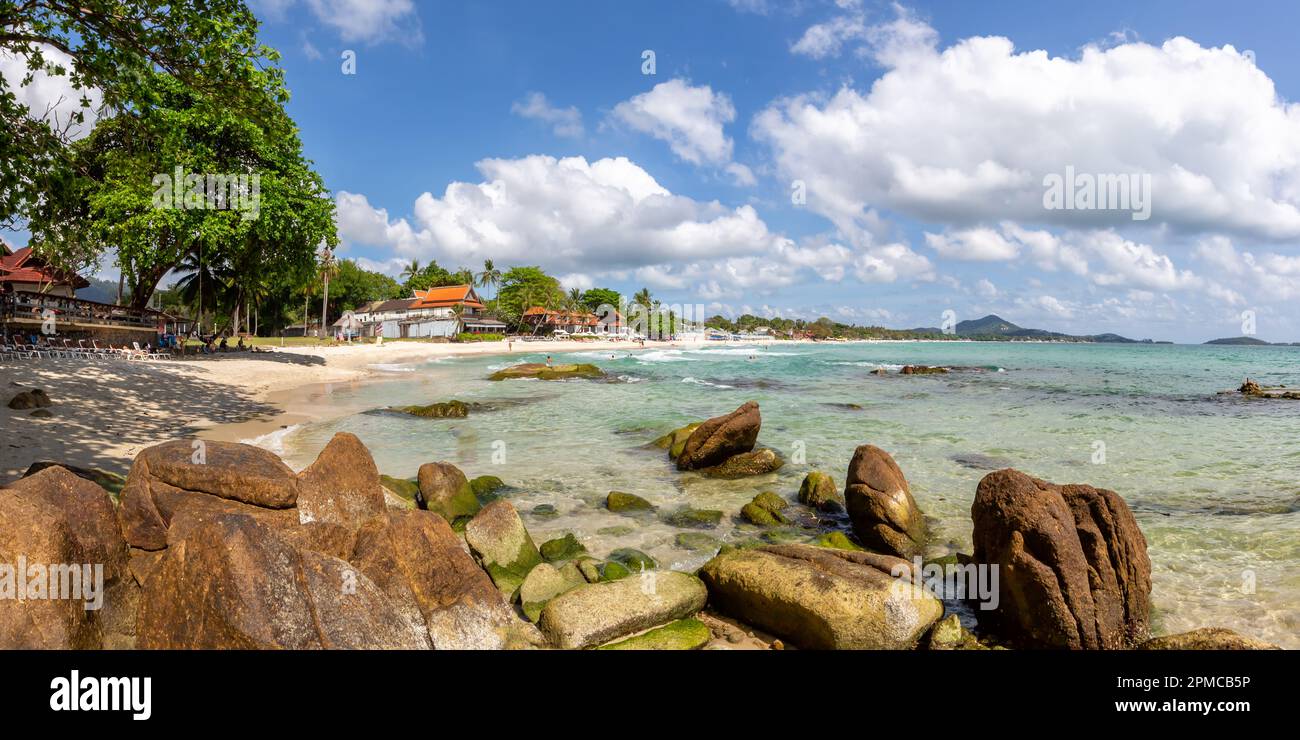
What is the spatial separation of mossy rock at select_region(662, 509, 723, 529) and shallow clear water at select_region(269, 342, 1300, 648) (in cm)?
28

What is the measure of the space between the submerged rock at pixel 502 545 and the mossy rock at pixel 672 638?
2.19 meters

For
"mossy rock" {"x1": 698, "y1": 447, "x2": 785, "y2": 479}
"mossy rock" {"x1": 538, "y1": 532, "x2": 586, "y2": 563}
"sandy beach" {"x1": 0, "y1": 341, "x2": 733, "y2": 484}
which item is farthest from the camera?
"mossy rock" {"x1": 698, "y1": 447, "x2": 785, "y2": 479}

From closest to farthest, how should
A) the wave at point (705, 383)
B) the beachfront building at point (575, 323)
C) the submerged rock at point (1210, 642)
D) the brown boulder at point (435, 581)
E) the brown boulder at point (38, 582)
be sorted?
the brown boulder at point (38, 582) → the submerged rock at point (1210, 642) → the brown boulder at point (435, 581) → the wave at point (705, 383) → the beachfront building at point (575, 323)

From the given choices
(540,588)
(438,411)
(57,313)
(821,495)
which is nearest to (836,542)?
(821,495)

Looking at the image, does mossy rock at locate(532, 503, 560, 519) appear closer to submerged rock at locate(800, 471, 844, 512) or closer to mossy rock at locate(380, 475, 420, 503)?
mossy rock at locate(380, 475, 420, 503)

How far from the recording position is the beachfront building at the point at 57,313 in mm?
30078

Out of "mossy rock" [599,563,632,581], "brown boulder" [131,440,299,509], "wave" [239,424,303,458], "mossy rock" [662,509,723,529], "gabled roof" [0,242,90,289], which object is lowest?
"mossy rock" [662,509,723,529]

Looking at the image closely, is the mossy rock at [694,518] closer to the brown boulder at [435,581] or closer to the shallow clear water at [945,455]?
the shallow clear water at [945,455]

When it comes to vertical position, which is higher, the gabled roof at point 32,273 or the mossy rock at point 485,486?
the gabled roof at point 32,273

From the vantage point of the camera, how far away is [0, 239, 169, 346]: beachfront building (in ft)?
98.7

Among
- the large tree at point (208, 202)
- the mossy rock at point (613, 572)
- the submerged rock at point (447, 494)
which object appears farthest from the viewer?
the large tree at point (208, 202)

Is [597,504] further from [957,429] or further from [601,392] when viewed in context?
[601,392]
